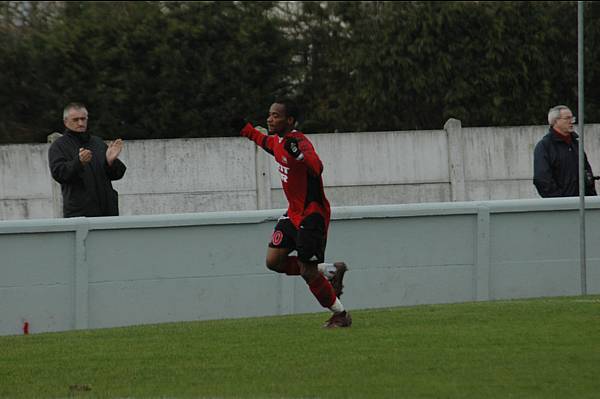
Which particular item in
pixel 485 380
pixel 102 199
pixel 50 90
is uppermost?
pixel 50 90

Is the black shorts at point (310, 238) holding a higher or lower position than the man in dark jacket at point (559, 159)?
lower

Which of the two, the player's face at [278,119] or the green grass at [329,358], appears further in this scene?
the player's face at [278,119]

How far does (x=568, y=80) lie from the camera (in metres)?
34.4

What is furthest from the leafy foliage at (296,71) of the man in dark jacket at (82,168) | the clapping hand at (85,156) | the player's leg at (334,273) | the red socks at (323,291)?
the red socks at (323,291)

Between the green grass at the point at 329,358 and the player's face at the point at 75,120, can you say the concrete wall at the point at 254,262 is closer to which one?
the player's face at the point at 75,120

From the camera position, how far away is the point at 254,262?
48.8ft

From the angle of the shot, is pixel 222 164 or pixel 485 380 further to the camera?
pixel 222 164

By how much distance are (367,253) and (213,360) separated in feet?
17.8

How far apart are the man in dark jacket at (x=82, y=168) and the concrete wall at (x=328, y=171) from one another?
765 centimetres

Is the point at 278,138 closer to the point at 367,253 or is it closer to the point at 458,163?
the point at 367,253

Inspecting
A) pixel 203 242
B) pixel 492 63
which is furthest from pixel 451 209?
pixel 492 63

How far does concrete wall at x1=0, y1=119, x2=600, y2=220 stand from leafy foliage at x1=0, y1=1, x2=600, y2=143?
876 centimetres

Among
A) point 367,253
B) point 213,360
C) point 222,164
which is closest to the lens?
point 213,360

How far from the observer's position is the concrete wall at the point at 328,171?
22.9 meters
